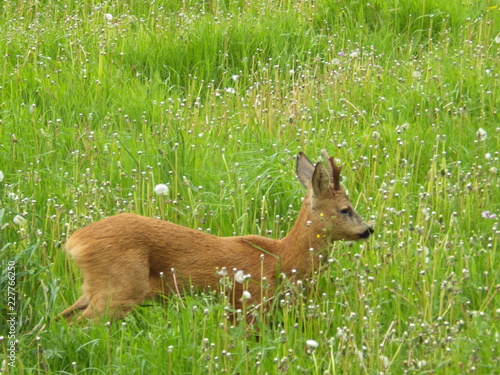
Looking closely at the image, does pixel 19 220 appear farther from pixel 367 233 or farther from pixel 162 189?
pixel 367 233

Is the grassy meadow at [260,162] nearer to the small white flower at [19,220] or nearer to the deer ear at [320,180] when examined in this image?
the small white flower at [19,220]

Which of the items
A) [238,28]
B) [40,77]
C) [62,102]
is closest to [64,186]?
[62,102]

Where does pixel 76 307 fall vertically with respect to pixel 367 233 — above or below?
below

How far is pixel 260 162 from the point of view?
643 centimetres

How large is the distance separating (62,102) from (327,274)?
3.23m

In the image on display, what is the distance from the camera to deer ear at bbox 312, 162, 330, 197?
5.37 meters

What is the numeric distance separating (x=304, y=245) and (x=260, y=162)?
1127mm

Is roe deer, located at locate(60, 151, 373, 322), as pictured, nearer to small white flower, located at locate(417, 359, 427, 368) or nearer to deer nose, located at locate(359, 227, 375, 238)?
deer nose, located at locate(359, 227, 375, 238)

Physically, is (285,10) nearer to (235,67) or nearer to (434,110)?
(235,67)

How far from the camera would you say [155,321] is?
4.77m

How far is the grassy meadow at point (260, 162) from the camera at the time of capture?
4.33 metres

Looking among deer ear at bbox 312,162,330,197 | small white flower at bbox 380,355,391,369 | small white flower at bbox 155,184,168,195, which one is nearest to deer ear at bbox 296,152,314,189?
deer ear at bbox 312,162,330,197

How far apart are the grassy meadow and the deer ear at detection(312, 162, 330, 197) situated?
41 cm

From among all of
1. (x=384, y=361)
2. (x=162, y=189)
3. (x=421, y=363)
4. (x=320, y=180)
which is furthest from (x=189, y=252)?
(x=421, y=363)
